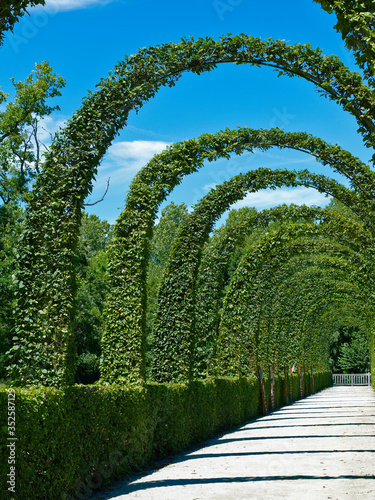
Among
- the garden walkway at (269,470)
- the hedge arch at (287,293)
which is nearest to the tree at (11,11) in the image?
the garden walkway at (269,470)

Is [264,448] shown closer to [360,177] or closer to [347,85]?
[360,177]

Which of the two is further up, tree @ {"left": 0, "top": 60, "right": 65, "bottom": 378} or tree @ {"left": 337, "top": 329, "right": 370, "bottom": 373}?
tree @ {"left": 0, "top": 60, "right": 65, "bottom": 378}

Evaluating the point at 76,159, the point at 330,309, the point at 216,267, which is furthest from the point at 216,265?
the point at 330,309

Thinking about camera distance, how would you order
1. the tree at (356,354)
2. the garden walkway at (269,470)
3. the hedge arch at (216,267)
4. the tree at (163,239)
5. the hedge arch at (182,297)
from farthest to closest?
the tree at (356,354) < the tree at (163,239) < the hedge arch at (216,267) < the hedge arch at (182,297) < the garden walkway at (269,470)

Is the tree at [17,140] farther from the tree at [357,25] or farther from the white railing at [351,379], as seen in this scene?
the white railing at [351,379]

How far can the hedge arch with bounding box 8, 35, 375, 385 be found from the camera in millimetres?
6785

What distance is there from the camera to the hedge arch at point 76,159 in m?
6.79

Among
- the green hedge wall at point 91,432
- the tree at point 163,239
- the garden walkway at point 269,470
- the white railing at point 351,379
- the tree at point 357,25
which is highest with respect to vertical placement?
the tree at point 163,239

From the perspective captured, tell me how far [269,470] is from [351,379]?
5134cm

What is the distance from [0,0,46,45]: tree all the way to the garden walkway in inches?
199

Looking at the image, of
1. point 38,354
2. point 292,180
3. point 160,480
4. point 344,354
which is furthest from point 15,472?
point 344,354

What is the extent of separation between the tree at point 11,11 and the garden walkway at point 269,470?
16.6ft

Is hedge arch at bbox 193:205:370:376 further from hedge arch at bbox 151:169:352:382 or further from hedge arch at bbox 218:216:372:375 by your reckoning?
hedge arch at bbox 151:169:352:382

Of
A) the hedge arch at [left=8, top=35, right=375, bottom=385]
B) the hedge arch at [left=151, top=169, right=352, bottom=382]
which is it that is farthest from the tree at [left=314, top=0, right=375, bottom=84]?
the hedge arch at [left=151, top=169, right=352, bottom=382]
